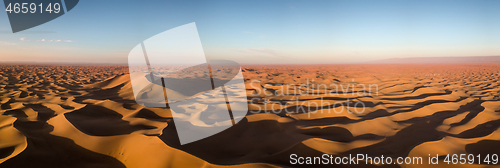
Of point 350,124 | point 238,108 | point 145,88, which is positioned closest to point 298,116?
point 350,124

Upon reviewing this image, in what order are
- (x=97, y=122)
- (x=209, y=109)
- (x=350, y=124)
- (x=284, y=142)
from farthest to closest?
(x=209, y=109) < (x=350, y=124) < (x=97, y=122) < (x=284, y=142)

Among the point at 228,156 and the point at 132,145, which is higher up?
the point at 132,145

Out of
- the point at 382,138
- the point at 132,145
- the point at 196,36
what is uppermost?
the point at 196,36

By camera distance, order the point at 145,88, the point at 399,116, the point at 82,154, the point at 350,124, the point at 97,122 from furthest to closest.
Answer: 1. the point at 145,88
2. the point at 399,116
3. the point at 350,124
4. the point at 97,122
5. the point at 82,154

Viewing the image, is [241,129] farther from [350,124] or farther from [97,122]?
[97,122]

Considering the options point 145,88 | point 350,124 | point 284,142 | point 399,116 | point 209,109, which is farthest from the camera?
point 145,88

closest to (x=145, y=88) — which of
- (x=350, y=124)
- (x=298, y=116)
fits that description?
(x=298, y=116)

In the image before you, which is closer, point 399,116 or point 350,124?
point 350,124

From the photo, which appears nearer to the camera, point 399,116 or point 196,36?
point 399,116

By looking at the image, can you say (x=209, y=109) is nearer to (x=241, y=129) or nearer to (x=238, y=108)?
(x=238, y=108)
